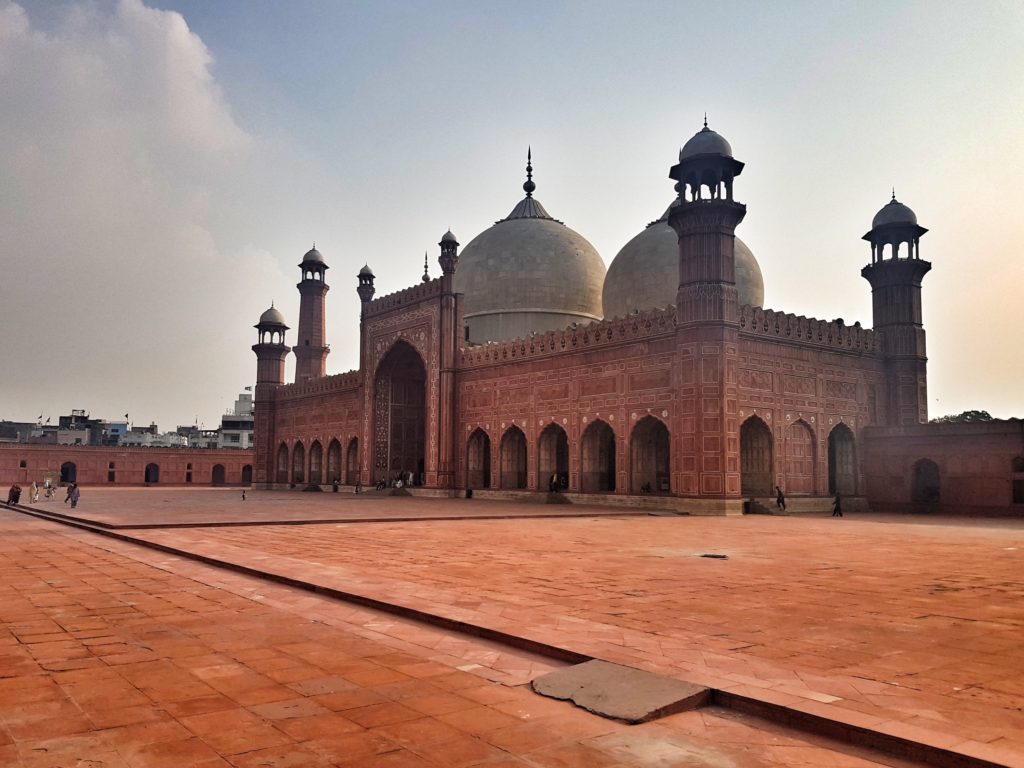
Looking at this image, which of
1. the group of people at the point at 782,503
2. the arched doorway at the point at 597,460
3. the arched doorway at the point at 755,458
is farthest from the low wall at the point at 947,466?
the arched doorway at the point at 597,460

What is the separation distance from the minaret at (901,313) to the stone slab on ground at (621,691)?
20683 millimetres

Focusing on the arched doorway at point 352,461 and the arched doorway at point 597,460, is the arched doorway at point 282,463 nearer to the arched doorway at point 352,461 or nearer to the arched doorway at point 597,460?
the arched doorway at point 352,461

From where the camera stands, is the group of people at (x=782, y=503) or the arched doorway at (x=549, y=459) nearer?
the group of people at (x=782, y=503)

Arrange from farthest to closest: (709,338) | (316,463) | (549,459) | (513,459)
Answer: (316,463) → (513,459) → (549,459) → (709,338)

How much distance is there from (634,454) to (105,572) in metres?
15.3

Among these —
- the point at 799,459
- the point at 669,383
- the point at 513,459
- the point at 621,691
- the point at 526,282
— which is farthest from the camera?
the point at 526,282

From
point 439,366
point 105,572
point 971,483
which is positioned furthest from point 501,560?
point 439,366

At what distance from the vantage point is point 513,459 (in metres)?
25.2

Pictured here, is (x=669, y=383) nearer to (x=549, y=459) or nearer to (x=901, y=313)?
(x=549, y=459)

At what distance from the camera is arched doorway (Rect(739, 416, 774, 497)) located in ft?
66.1

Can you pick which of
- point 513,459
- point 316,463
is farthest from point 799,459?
point 316,463

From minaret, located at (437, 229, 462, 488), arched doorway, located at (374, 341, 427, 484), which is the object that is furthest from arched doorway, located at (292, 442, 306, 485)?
minaret, located at (437, 229, 462, 488)

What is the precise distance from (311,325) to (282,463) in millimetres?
6823

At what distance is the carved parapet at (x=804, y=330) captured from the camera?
19.6 meters
